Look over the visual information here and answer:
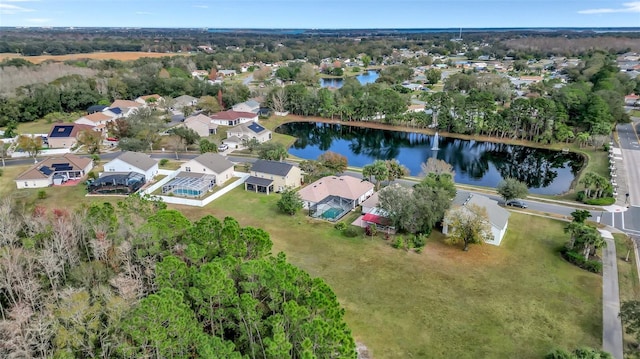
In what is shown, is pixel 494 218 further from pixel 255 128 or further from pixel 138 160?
pixel 255 128

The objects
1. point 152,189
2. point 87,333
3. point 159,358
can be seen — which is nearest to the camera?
point 159,358

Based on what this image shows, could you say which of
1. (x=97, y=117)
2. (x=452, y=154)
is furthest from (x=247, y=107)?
(x=452, y=154)

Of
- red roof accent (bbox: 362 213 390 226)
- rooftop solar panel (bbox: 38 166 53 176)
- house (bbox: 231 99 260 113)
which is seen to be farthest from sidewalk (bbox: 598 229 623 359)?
house (bbox: 231 99 260 113)

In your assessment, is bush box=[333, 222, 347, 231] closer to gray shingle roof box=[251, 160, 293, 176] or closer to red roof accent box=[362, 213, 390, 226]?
red roof accent box=[362, 213, 390, 226]

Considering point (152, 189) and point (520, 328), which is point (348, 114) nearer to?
point (152, 189)

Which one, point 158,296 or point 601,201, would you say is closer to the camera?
point 158,296

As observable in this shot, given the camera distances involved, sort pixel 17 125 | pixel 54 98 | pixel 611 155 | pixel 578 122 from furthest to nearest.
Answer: pixel 54 98
pixel 17 125
pixel 578 122
pixel 611 155

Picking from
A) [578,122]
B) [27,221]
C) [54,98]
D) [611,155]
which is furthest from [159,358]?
[54,98]
